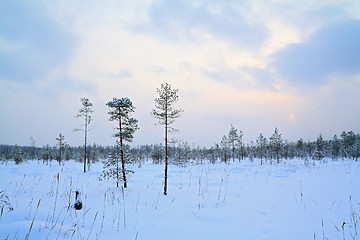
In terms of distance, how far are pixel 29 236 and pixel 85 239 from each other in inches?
36.2

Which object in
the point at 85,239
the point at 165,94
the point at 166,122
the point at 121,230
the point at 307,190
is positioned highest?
the point at 165,94

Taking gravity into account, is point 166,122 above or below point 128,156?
above

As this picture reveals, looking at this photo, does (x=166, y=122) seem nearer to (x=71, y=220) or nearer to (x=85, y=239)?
(x=71, y=220)

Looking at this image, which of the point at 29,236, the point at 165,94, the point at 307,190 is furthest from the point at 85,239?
the point at 307,190

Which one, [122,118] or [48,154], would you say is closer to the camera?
[122,118]

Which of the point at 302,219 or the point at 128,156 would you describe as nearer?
the point at 302,219

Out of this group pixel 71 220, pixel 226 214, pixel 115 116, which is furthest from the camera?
pixel 115 116

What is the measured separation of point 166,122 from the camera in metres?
11.9

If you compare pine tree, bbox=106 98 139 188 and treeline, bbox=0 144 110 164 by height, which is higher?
pine tree, bbox=106 98 139 188

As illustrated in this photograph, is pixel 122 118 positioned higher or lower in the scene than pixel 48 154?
higher

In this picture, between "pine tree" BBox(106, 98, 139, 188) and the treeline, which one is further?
the treeline

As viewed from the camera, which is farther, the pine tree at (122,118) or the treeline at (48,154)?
the treeline at (48,154)

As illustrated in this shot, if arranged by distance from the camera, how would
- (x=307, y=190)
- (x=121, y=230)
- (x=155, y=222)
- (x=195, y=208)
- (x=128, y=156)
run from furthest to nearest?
1. (x=128, y=156)
2. (x=307, y=190)
3. (x=195, y=208)
4. (x=155, y=222)
5. (x=121, y=230)

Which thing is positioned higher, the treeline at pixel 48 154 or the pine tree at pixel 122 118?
the pine tree at pixel 122 118
